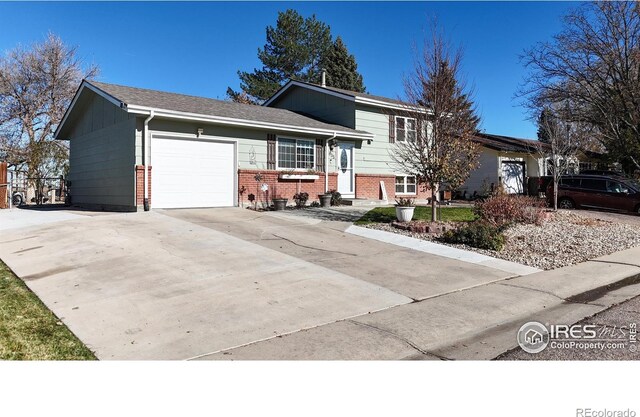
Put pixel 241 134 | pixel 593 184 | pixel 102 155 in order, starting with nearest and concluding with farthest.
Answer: pixel 241 134
pixel 102 155
pixel 593 184

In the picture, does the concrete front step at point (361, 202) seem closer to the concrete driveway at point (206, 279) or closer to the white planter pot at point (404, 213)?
the white planter pot at point (404, 213)

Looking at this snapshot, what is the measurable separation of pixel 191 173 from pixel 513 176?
2041 centimetres

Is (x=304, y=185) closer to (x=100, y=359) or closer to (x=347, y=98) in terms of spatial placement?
(x=347, y=98)

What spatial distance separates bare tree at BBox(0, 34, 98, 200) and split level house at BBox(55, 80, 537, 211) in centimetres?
660

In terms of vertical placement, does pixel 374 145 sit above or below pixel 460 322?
above

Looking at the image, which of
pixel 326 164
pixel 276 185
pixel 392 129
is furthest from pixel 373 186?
pixel 276 185

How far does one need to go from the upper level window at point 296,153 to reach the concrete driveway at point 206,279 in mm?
5933

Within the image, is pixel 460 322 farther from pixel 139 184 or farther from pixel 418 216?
pixel 139 184

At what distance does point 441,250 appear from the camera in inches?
335

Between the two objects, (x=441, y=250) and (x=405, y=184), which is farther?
(x=405, y=184)

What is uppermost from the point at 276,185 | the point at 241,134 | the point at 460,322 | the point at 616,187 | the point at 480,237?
the point at 241,134

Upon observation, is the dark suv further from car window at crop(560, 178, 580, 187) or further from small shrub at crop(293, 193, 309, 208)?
small shrub at crop(293, 193, 309, 208)

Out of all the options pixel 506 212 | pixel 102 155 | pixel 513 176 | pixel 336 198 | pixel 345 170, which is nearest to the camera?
pixel 506 212

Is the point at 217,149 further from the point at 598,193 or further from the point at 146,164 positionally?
the point at 598,193
